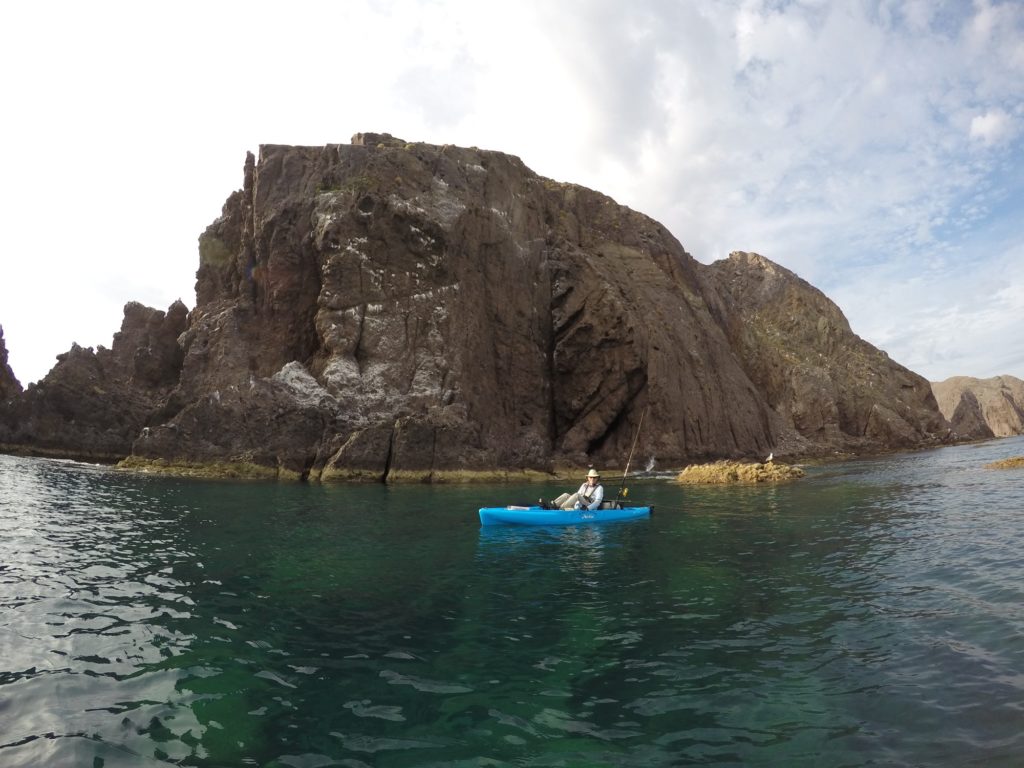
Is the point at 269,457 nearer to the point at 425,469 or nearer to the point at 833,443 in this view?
the point at 425,469

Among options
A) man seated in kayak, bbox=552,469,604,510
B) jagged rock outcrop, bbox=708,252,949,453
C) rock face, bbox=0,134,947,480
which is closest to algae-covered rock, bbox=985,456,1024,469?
rock face, bbox=0,134,947,480

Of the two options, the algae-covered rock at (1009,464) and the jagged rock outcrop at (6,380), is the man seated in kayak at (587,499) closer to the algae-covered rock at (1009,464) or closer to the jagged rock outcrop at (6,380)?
the algae-covered rock at (1009,464)

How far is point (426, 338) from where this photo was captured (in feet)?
177

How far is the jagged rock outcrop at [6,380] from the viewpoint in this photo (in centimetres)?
6012

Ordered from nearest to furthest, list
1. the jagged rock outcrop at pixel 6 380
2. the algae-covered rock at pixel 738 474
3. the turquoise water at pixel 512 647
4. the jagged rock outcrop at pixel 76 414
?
the turquoise water at pixel 512 647 < the algae-covered rock at pixel 738 474 < the jagged rock outcrop at pixel 76 414 < the jagged rock outcrop at pixel 6 380

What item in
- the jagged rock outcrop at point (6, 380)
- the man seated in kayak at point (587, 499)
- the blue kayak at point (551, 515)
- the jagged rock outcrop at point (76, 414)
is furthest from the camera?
the jagged rock outcrop at point (6, 380)

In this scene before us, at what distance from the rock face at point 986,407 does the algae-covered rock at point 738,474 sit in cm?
8079

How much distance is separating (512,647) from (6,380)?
73.8 m

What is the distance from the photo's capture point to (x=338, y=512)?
89.3ft

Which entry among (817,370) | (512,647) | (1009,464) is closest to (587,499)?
(512,647)

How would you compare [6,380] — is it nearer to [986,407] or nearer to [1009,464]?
[1009,464]

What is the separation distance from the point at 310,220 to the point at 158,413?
21.9m

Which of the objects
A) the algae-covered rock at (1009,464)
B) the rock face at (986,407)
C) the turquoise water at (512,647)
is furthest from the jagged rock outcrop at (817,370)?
the turquoise water at (512,647)

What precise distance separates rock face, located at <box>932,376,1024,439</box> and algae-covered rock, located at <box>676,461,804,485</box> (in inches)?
3181
